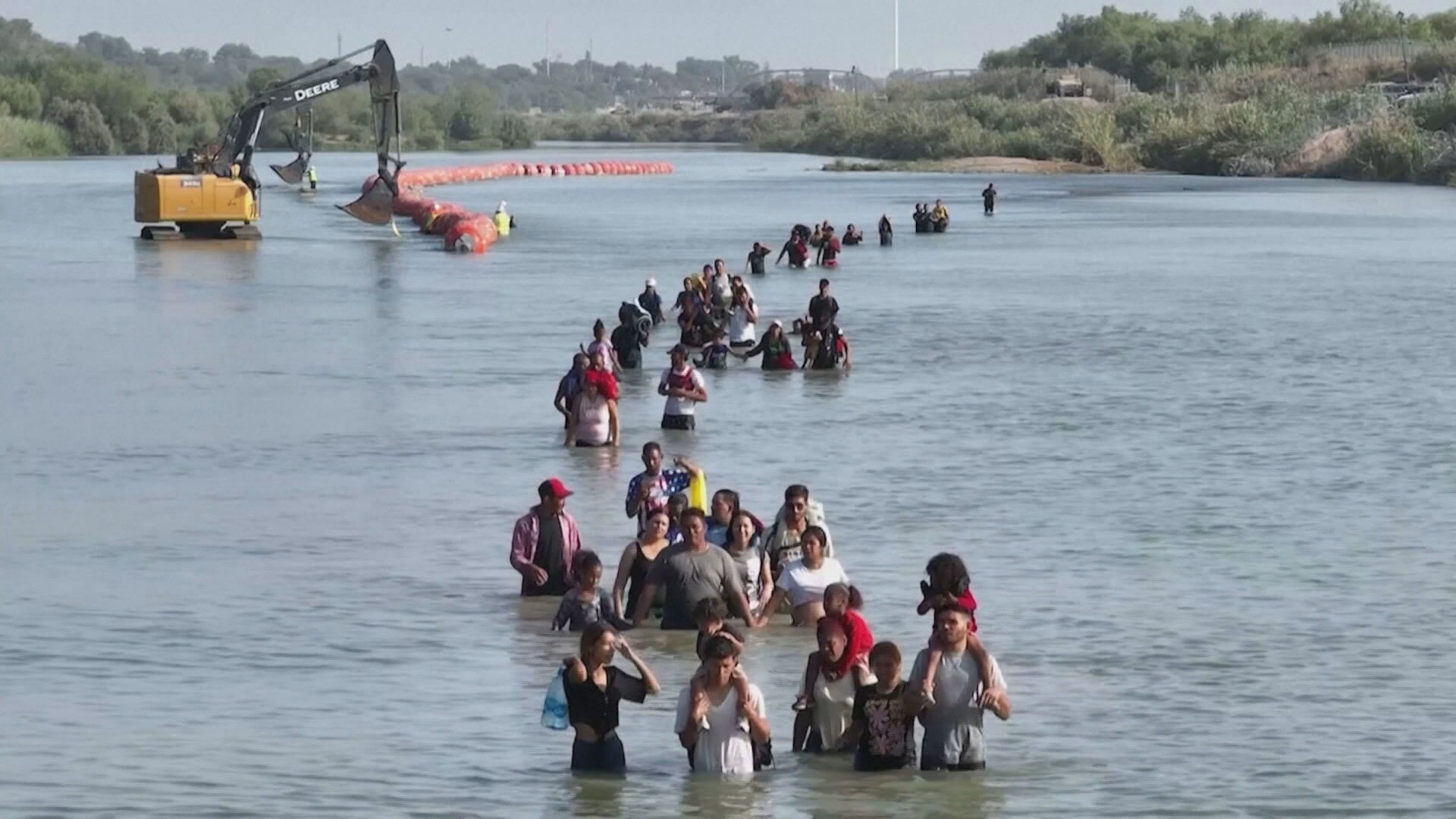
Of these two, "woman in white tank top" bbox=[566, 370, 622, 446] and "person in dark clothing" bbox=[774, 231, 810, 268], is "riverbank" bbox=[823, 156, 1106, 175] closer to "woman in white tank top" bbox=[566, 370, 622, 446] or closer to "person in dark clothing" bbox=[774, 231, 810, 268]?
"person in dark clothing" bbox=[774, 231, 810, 268]

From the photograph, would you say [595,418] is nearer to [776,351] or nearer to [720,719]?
[776,351]

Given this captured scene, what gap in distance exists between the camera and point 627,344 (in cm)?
3731

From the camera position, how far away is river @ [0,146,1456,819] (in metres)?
15.2

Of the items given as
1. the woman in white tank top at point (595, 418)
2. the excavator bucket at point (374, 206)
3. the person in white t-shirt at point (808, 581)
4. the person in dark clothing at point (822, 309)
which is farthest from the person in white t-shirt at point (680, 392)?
the excavator bucket at point (374, 206)

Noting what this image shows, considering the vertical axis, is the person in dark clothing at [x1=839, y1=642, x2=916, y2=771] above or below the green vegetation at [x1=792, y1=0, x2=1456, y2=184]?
below

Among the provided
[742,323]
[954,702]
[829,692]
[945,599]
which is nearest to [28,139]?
[742,323]

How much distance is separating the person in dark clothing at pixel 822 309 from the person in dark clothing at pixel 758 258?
66.3 feet

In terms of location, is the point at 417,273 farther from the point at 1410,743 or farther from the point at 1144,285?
the point at 1410,743

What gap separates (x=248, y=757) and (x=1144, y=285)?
45050 millimetres

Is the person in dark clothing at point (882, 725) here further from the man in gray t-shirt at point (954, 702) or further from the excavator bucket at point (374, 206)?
the excavator bucket at point (374, 206)

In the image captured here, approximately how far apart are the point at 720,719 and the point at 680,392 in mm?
15556

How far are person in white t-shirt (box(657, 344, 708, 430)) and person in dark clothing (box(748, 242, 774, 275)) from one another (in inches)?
1103

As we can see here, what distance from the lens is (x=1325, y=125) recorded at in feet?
439

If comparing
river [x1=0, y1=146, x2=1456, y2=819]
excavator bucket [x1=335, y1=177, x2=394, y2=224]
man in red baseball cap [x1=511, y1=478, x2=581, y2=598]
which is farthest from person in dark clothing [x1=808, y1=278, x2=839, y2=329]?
excavator bucket [x1=335, y1=177, x2=394, y2=224]
